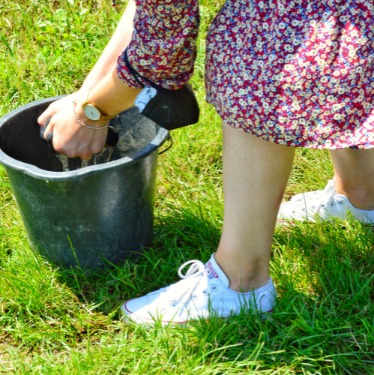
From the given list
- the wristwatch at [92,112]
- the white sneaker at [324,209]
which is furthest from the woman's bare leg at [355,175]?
the wristwatch at [92,112]

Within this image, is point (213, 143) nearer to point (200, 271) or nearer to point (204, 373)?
point (200, 271)

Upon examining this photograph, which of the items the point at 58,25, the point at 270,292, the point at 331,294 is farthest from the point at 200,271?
the point at 58,25

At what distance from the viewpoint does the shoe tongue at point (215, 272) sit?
2059mm

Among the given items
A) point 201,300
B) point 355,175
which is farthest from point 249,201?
point 355,175

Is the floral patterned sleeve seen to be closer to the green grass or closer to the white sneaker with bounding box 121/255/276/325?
the white sneaker with bounding box 121/255/276/325

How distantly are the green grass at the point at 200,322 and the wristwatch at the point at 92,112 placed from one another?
1.71 ft

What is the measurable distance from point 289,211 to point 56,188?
2.84 ft

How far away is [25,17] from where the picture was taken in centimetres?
351

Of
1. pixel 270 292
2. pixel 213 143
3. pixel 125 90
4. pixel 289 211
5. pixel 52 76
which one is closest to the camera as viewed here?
pixel 125 90

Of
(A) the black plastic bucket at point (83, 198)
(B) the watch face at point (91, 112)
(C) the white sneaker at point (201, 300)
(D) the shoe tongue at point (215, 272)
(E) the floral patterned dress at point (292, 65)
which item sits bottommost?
(C) the white sneaker at point (201, 300)

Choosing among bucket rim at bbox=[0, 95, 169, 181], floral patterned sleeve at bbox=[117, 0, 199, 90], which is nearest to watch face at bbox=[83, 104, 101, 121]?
bucket rim at bbox=[0, 95, 169, 181]

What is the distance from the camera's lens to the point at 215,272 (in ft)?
6.82

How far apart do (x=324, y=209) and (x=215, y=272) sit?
0.62m

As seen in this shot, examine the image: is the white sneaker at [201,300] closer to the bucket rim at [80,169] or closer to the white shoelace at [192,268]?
the white shoelace at [192,268]
